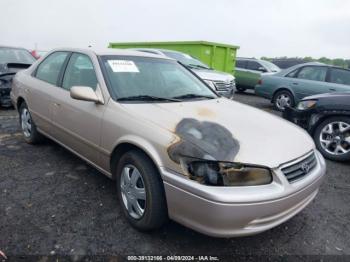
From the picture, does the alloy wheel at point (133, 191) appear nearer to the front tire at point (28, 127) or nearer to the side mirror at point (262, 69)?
the front tire at point (28, 127)

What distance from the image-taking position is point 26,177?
3498mm

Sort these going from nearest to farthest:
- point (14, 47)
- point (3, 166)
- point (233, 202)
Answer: point (233, 202) → point (3, 166) → point (14, 47)

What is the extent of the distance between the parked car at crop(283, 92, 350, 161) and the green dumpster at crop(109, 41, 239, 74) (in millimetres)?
6777

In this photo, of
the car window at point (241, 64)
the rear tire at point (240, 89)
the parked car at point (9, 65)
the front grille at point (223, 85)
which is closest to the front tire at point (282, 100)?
the front grille at point (223, 85)

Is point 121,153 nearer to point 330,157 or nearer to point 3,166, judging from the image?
point 3,166

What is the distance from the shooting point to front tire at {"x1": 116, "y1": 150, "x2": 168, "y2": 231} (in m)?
2.30

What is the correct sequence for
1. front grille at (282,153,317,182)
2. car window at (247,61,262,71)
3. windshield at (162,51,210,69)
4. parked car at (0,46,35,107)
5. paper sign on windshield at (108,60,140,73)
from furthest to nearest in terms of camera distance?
car window at (247,61,262,71), windshield at (162,51,210,69), parked car at (0,46,35,107), paper sign on windshield at (108,60,140,73), front grille at (282,153,317,182)

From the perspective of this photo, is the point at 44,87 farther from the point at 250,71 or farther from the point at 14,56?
the point at 250,71

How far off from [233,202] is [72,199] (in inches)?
71.6

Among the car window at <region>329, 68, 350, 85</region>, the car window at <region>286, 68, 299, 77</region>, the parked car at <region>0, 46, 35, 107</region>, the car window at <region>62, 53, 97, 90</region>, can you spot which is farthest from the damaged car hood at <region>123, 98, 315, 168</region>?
the car window at <region>286, 68, 299, 77</region>

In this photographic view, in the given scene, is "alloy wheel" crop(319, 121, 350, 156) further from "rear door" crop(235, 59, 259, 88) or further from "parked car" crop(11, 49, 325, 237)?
"rear door" crop(235, 59, 259, 88)

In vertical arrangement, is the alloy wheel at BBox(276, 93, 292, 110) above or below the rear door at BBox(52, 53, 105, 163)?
A: below

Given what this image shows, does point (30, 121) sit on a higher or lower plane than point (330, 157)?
higher

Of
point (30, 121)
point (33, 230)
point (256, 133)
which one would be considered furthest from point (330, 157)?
point (30, 121)
